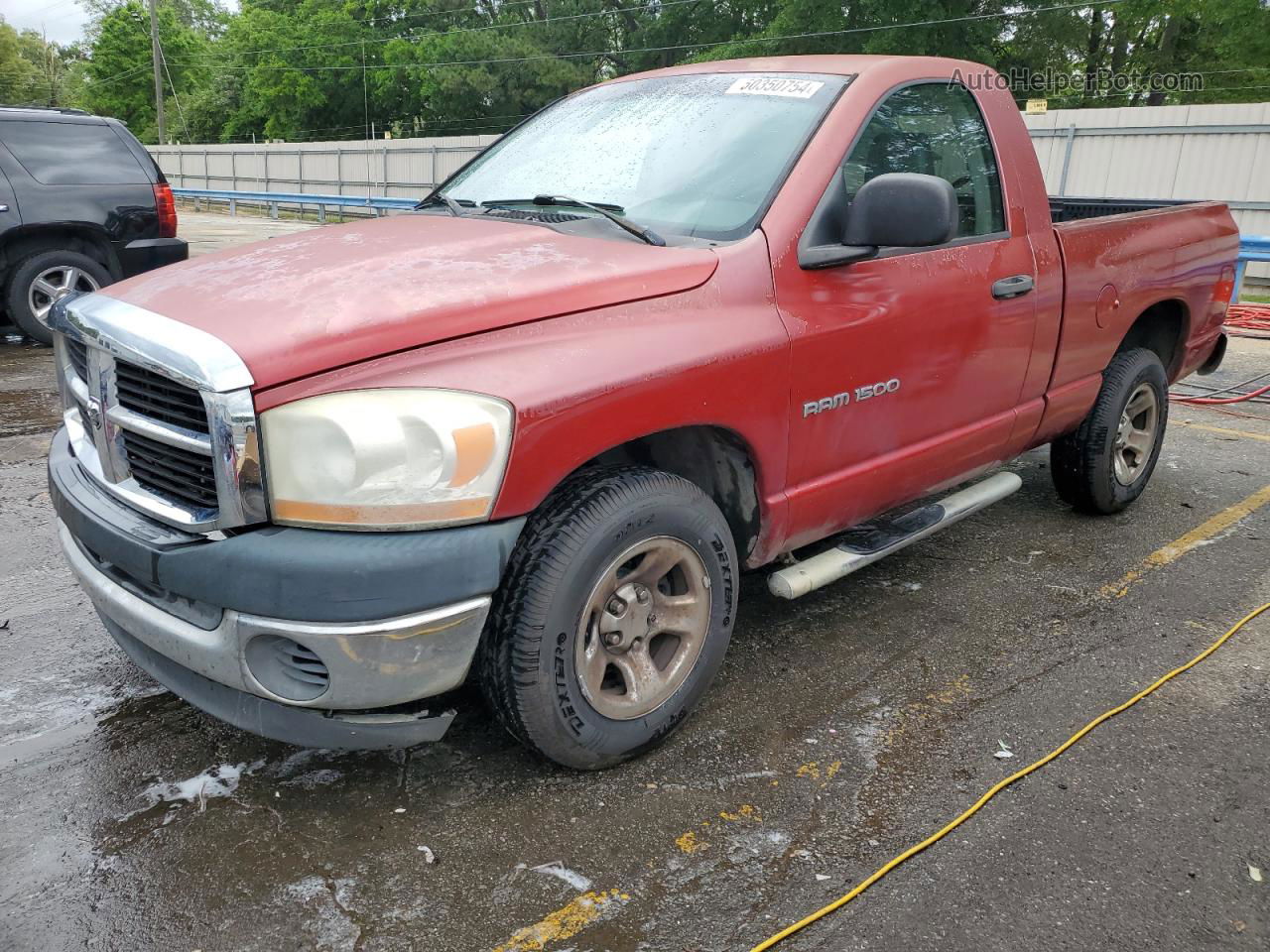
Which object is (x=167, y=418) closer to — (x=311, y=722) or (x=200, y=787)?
(x=311, y=722)

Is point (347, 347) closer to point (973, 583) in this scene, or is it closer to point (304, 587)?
point (304, 587)

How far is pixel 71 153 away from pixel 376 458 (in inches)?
295

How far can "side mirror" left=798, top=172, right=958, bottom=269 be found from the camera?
286cm

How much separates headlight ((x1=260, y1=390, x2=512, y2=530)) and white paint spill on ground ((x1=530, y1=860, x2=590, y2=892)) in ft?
2.77

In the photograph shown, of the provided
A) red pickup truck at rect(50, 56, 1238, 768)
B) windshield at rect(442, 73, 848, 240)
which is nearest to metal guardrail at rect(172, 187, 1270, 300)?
red pickup truck at rect(50, 56, 1238, 768)

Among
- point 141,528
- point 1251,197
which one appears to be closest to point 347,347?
point 141,528

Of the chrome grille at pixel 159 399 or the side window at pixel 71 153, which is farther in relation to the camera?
the side window at pixel 71 153

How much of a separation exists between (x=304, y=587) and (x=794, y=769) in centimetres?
141

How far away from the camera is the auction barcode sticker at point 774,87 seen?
3.34m

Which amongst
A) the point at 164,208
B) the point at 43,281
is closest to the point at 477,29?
the point at 164,208

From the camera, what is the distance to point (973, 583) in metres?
4.15

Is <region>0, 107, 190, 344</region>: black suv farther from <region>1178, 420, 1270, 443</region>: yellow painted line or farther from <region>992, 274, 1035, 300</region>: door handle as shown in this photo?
<region>1178, 420, 1270, 443</region>: yellow painted line

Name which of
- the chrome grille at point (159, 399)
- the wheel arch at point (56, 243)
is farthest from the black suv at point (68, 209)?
the chrome grille at point (159, 399)

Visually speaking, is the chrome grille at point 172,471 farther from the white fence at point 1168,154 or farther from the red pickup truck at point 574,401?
the white fence at point 1168,154
